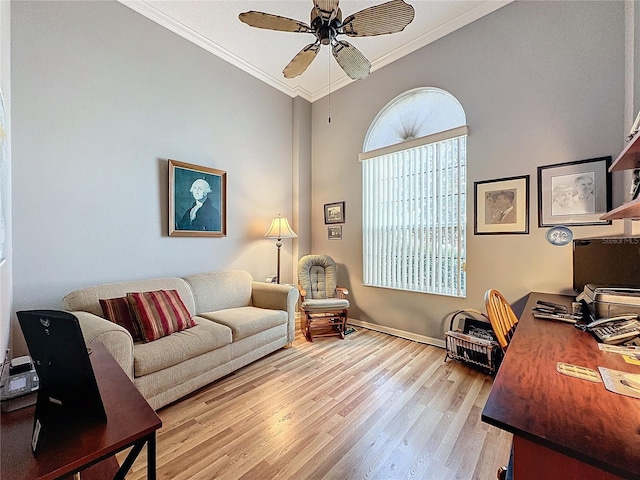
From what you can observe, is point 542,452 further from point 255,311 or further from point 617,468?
point 255,311

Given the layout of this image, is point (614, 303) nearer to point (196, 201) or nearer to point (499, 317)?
point (499, 317)

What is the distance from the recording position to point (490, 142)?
2.70m

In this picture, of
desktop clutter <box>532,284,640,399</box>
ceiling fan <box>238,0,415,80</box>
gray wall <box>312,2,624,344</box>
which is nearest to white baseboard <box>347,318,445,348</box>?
gray wall <box>312,2,624,344</box>

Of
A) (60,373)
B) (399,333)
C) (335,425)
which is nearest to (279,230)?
(399,333)

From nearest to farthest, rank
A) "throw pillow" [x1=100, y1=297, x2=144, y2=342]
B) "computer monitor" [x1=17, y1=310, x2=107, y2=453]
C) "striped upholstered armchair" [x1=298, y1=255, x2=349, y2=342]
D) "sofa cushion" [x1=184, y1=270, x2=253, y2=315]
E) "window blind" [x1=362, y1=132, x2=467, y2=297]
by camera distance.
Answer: "computer monitor" [x1=17, y1=310, x2=107, y2=453] < "throw pillow" [x1=100, y1=297, x2=144, y2=342] < "sofa cushion" [x1=184, y1=270, x2=253, y2=315] < "window blind" [x1=362, y1=132, x2=467, y2=297] < "striped upholstered armchair" [x1=298, y1=255, x2=349, y2=342]

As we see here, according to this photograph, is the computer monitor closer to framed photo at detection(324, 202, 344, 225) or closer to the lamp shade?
the lamp shade

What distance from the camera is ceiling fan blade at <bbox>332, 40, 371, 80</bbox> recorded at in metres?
2.04

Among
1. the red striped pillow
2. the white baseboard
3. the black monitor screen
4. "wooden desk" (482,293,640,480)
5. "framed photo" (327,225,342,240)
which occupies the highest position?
"framed photo" (327,225,342,240)

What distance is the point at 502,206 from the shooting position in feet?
8.59

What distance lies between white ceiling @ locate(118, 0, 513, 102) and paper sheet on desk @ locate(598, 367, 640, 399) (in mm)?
3188

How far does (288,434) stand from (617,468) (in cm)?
159

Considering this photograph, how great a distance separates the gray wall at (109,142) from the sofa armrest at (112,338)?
2.70ft

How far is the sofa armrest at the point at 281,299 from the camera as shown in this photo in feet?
9.78

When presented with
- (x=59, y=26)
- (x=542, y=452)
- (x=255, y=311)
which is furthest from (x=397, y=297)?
(x=59, y=26)
